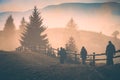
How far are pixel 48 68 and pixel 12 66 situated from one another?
445cm

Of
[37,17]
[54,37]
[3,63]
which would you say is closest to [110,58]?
[3,63]

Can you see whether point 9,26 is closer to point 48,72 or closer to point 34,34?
point 34,34

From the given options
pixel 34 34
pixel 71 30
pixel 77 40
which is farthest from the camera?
pixel 71 30

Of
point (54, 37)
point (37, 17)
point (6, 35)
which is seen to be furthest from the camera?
point (54, 37)

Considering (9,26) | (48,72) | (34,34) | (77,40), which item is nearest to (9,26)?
(9,26)

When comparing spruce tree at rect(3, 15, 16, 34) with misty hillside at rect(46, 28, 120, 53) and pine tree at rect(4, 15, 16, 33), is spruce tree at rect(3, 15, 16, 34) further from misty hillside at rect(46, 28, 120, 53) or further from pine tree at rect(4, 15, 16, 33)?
misty hillside at rect(46, 28, 120, 53)

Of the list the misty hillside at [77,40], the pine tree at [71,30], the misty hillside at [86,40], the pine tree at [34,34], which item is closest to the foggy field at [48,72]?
the pine tree at [34,34]

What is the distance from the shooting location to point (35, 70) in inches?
1065

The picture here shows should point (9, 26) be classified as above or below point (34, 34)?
above

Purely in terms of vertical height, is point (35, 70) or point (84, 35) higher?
point (84, 35)

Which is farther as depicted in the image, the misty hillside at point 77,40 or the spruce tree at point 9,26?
the misty hillside at point 77,40

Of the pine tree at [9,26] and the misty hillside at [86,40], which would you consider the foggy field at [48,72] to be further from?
the misty hillside at [86,40]

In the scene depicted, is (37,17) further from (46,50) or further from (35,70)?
(35,70)

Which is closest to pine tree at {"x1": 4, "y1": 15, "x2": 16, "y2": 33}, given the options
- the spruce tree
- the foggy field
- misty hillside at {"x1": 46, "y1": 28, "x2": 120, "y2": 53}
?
the spruce tree
